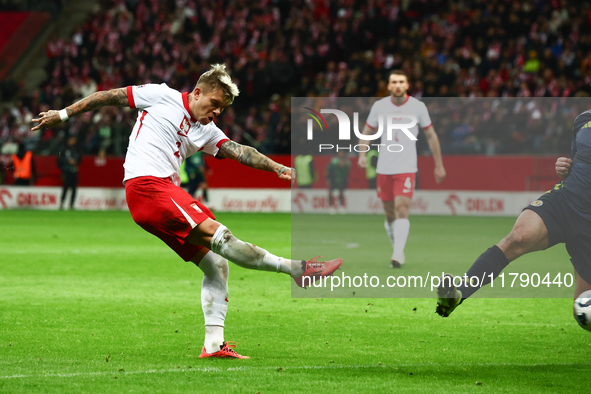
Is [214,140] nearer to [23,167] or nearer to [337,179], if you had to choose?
[337,179]

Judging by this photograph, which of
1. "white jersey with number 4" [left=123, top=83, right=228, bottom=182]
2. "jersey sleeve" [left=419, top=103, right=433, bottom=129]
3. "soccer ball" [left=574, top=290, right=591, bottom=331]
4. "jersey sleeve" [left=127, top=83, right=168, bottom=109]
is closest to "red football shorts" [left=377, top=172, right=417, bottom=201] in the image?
"jersey sleeve" [left=419, top=103, right=433, bottom=129]

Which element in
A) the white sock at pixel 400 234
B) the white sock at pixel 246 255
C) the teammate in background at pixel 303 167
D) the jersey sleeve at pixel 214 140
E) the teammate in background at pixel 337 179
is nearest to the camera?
the white sock at pixel 246 255

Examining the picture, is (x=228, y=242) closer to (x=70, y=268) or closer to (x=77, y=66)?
(x=70, y=268)

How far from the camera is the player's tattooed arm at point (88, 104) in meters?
5.48

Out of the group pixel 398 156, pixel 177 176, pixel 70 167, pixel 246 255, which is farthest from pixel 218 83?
pixel 70 167

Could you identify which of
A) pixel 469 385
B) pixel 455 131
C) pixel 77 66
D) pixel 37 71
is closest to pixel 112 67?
pixel 77 66

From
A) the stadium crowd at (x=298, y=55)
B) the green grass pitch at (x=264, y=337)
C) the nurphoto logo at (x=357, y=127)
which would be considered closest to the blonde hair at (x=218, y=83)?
the green grass pitch at (x=264, y=337)

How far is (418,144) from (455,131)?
323 inches

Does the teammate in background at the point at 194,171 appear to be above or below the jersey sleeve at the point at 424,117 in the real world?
below

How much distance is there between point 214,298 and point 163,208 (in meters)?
0.83

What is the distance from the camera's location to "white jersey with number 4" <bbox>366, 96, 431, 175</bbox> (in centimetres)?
961

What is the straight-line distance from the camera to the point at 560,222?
19.1 feet

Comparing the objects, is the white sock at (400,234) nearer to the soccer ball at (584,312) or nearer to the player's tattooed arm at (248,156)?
the player's tattooed arm at (248,156)

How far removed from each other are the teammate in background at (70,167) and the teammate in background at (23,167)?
0.99 metres
